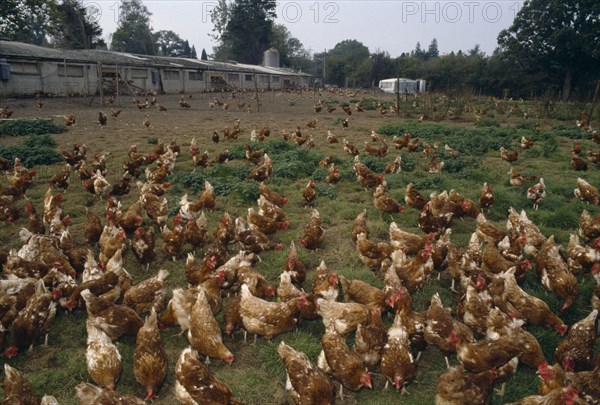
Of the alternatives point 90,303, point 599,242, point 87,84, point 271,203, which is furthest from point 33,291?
point 87,84

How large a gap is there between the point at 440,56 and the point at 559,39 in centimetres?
2592

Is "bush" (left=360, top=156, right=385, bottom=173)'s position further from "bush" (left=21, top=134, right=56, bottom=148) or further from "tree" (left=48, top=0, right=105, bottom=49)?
"tree" (left=48, top=0, right=105, bottom=49)

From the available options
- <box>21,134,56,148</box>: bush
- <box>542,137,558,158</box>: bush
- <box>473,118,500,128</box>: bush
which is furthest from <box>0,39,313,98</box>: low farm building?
<box>542,137,558,158</box>: bush

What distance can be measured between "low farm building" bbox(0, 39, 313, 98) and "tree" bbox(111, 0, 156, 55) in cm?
4162

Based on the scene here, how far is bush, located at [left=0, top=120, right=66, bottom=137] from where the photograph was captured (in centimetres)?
1656

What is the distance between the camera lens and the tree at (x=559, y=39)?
4353cm

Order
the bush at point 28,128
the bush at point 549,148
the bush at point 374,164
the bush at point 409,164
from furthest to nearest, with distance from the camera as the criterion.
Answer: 1. the bush at point 28,128
2. the bush at point 549,148
3. the bush at point 409,164
4. the bush at point 374,164

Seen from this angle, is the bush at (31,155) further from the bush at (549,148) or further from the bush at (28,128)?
the bush at (549,148)

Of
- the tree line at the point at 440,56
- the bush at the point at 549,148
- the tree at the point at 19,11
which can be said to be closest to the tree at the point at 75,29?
the tree line at the point at 440,56

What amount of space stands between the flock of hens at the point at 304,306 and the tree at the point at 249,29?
8385 cm

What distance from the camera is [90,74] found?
3650cm

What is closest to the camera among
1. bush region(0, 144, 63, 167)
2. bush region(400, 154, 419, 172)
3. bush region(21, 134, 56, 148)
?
bush region(0, 144, 63, 167)

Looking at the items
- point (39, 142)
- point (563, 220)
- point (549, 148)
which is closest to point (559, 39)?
point (549, 148)

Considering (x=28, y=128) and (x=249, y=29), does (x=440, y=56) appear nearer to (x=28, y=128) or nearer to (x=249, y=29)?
(x=249, y=29)
